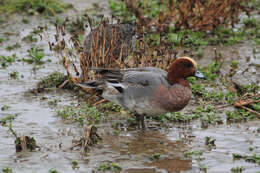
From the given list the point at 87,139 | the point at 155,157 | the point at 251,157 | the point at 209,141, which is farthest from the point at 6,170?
the point at 251,157

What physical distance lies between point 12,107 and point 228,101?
288 centimetres

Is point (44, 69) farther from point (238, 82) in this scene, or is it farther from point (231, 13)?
point (231, 13)

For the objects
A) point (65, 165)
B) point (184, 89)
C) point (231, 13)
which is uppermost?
point (231, 13)

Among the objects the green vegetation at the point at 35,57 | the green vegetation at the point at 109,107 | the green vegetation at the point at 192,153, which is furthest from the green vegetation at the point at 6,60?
the green vegetation at the point at 192,153

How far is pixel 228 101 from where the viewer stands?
6938 millimetres

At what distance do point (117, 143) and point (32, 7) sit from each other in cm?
670

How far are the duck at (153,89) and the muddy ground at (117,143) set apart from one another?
0.34m

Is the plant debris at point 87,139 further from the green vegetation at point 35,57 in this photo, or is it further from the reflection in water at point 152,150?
the green vegetation at point 35,57

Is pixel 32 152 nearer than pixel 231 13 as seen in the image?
Yes

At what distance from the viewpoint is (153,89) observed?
19.0 feet

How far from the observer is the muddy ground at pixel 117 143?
16.5ft

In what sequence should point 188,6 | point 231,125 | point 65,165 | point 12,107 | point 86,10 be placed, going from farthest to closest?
point 86,10 → point 188,6 → point 12,107 → point 231,125 → point 65,165

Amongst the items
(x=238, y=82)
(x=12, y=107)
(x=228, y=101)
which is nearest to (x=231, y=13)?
(x=238, y=82)

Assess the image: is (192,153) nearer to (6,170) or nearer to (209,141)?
(209,141)
